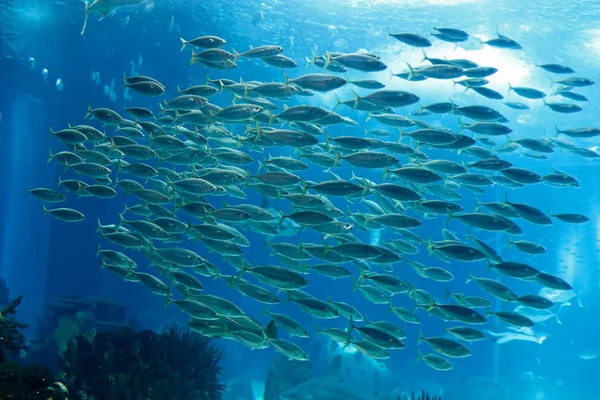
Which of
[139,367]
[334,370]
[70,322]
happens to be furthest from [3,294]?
[334,370]

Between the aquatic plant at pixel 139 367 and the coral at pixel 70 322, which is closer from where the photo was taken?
the aquatic plant at pixel 139 367

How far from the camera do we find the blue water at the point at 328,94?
54.7ft

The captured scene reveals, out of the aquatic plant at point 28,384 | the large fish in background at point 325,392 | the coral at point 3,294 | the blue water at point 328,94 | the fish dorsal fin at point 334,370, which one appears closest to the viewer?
the aquatic plant at point 28,384

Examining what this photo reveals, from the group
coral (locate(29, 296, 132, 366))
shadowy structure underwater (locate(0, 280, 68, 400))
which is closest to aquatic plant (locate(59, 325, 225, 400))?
shadowy structure underwater (locate(0, 280, 68, 400))

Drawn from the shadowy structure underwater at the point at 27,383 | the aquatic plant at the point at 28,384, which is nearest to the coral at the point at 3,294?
the shadowy structure underwater at the point at 27,383

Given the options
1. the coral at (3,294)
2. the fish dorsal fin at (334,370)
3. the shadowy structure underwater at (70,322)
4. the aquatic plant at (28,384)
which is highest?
the aquatic plant at (28,384)

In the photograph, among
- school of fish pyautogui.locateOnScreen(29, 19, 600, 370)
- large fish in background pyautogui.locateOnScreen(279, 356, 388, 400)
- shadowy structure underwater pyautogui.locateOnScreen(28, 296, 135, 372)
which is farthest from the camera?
shadowy structure underwater pyautogui.locateOnScreen(28, 296, 135, 372)

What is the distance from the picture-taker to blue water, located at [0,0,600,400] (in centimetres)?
1669

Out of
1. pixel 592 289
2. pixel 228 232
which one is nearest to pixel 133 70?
pixel 228 232

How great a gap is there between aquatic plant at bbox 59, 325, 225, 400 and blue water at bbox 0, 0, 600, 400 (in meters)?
2.42

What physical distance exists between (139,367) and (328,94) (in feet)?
61.7

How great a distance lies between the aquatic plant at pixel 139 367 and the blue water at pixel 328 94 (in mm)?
2421

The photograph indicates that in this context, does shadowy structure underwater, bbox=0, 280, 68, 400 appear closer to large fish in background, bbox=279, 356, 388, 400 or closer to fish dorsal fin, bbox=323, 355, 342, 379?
large fish in background, bbox=279, 356, 388, 400

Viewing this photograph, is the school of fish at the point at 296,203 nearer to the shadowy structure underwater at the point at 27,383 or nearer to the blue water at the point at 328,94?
the shadowy structure underwater at the point at 27,383
